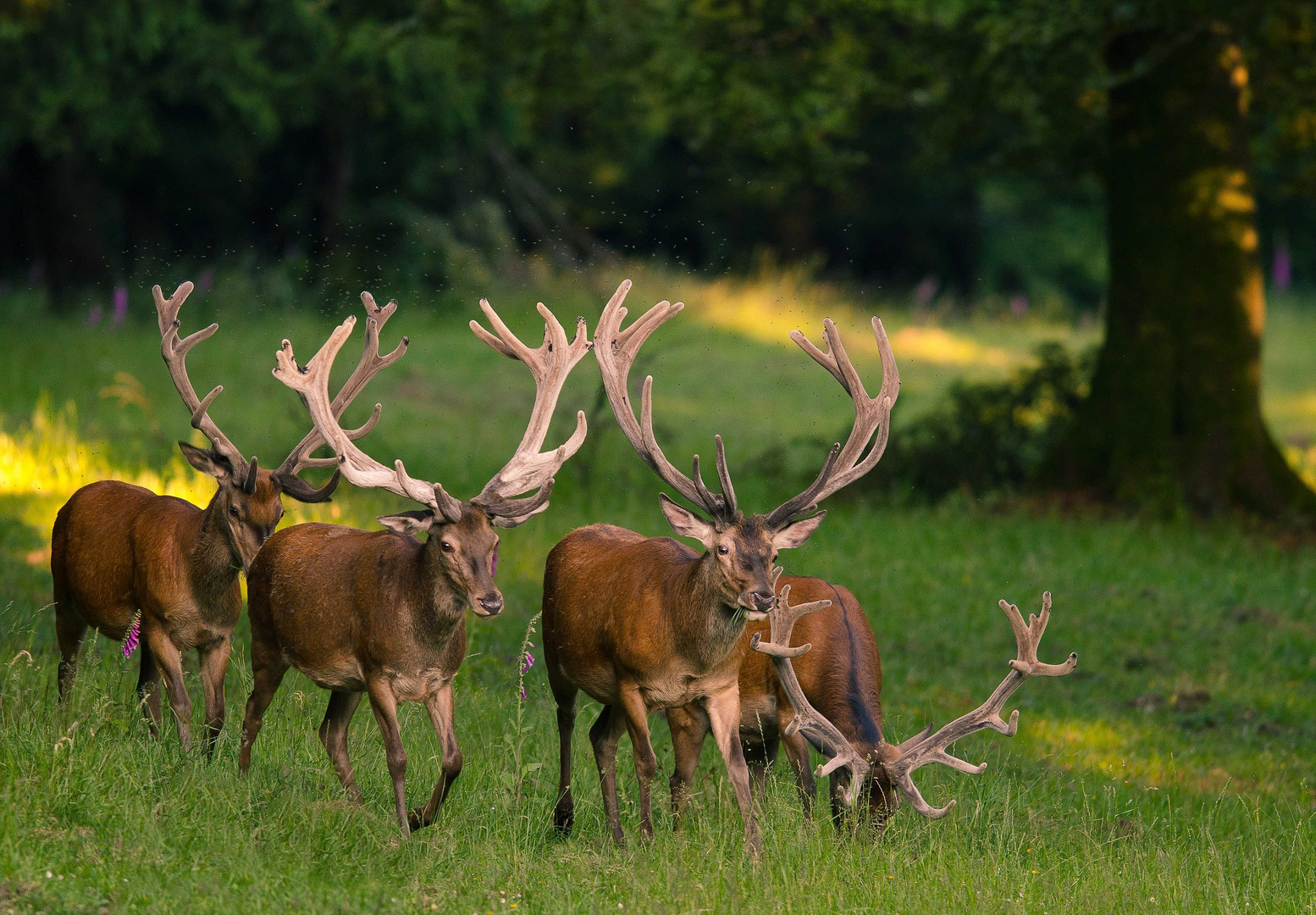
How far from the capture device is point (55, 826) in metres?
5.64

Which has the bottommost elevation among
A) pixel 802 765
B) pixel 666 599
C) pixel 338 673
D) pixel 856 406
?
pixel 802 765

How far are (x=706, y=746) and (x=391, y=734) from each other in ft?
8.19

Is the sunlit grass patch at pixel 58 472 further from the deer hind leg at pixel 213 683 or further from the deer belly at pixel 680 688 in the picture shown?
the deer belly at pixel 680 688

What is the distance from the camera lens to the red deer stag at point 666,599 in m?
6.07

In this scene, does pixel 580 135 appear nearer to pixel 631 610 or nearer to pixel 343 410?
pixel 343 410

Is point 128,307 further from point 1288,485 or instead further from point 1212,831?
point 1212,831

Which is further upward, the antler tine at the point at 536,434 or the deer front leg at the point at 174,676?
the antler tine at the point at 536,434

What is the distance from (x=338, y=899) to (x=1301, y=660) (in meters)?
7.40

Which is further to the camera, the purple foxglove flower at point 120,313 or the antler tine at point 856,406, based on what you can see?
the purple foxglove flower at point 120,313

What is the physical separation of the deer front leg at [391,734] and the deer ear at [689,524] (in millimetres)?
1299

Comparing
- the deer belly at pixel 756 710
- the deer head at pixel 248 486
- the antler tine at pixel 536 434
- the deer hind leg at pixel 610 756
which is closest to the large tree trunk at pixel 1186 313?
the deer belly at pixel 756 710

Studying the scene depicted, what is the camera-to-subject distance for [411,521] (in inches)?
237

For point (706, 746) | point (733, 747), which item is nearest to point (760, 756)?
point (733, 747)

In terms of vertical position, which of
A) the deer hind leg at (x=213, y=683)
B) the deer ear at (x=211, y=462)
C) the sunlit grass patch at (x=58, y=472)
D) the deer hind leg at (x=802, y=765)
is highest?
the deer ear at (x=211, y=462)
